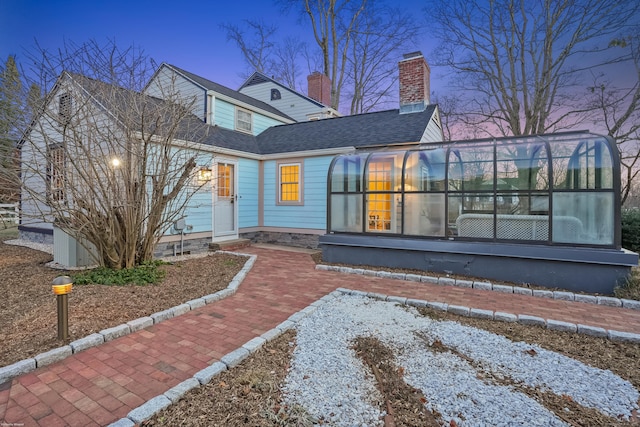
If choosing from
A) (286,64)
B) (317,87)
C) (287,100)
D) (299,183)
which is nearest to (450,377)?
(299,183)

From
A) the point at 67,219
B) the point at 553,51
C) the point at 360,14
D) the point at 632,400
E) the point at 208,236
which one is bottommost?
the point at 632,400

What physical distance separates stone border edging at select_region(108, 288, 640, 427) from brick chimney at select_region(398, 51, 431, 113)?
7294 mm

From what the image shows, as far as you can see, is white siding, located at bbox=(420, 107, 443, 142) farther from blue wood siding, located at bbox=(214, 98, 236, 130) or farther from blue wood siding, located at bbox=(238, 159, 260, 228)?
blue wood siding, located at bbox=(214, 98, 236, 130)

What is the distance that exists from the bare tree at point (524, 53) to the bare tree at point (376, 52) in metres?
3.27

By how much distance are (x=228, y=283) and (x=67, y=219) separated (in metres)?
2.77

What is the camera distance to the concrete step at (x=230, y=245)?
827 centimetres

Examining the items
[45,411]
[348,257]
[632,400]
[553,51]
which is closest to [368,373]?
[632,400]

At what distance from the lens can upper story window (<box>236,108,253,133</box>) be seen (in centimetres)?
1120

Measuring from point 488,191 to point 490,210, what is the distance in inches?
14.1

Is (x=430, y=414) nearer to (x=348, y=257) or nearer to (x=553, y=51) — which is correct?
A: (x=348, y=257)

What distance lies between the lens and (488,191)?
5.72m

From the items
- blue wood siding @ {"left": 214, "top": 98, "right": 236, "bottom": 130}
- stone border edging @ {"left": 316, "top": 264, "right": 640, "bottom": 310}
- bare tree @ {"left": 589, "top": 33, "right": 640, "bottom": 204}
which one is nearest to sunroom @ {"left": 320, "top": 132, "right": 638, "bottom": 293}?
stone border edging @ {"left": 316, "top": 264, "right": 640, "bottom": 310}

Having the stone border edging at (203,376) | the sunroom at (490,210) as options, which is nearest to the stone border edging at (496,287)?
the sunroom at (490,210)

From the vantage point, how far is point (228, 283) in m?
5.06
